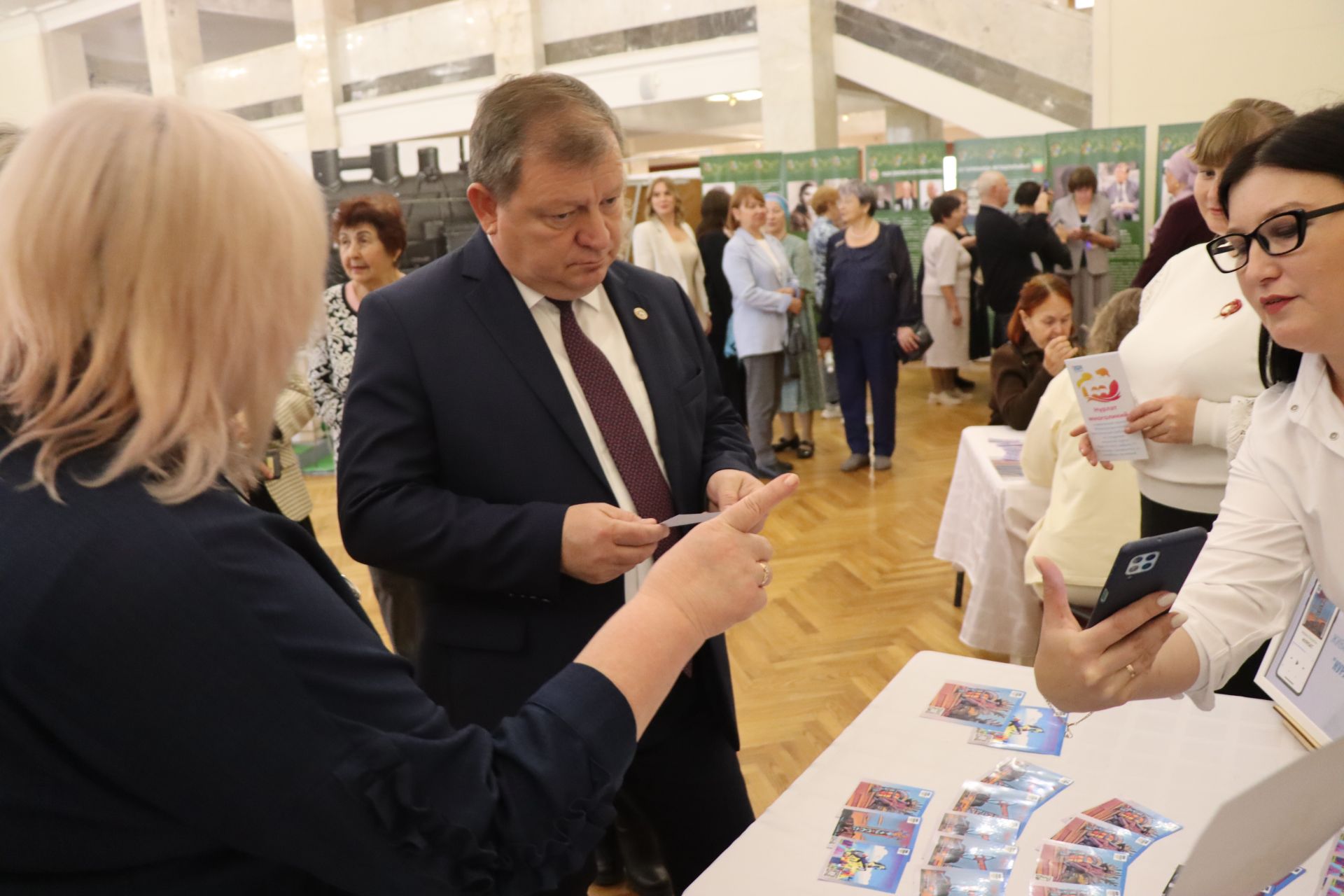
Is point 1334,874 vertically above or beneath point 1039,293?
beneath

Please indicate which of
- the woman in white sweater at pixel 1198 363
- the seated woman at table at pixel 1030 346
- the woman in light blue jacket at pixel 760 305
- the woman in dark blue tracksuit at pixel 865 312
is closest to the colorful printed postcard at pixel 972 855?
the woman in white sweater at pixel 1198 363

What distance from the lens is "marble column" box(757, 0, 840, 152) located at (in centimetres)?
1061

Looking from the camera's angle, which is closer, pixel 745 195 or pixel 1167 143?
pixel 745 195

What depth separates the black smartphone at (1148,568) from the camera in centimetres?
110

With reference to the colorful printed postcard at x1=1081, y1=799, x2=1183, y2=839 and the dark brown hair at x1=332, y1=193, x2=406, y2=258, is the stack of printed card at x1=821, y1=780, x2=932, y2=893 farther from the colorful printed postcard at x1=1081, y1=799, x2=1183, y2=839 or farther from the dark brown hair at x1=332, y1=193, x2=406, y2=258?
the dark brown hair at x1=332, y1=193, x2=406, y2=258

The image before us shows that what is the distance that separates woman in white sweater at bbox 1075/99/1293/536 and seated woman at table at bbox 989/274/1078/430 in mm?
1485

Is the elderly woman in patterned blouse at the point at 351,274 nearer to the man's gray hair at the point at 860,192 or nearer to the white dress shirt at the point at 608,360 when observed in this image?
the white dress shirt at the point at 608,360

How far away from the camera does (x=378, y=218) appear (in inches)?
124

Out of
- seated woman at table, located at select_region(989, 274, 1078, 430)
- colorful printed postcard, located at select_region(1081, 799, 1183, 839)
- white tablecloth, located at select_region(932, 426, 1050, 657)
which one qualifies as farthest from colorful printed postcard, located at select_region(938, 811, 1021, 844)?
seated woman at table, located at select_region(989, 274, 1078, 430)

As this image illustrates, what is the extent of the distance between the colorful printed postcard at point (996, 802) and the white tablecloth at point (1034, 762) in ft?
0.05

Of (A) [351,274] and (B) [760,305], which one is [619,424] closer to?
(A) [351,274]

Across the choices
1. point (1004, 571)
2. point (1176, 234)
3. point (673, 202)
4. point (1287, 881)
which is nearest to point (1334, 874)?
point (1287, 881)

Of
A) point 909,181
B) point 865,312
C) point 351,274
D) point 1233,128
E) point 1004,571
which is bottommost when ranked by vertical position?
point 1004,571

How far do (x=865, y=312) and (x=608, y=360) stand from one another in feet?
15.7
